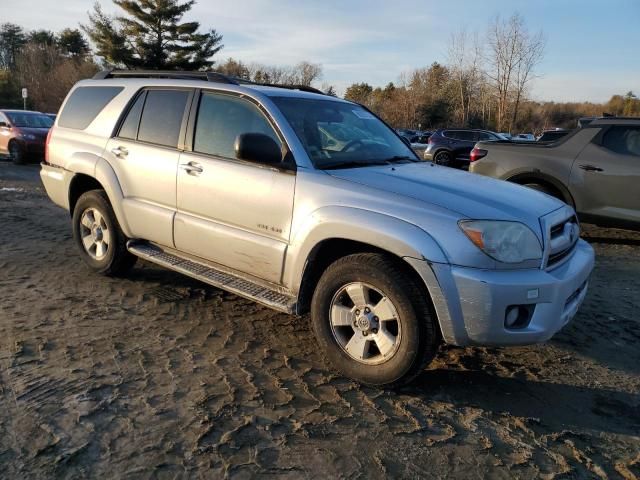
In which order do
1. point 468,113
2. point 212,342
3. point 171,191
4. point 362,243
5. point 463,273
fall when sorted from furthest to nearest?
point 468,113 < point 171,191 < point 212,342 < point 362,243 < point 463,273

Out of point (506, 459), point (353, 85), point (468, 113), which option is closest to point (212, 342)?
point (506, 459)

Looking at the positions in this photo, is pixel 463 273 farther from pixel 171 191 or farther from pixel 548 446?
pixel 171 191

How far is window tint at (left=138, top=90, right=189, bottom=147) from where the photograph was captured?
437 cm

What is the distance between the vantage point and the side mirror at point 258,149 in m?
3.48

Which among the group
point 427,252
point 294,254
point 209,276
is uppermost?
point 427,252

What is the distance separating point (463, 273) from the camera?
2.88m

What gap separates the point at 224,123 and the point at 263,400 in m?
2.12

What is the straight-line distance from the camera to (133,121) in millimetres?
4699

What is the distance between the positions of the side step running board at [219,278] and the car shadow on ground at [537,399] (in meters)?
0.99

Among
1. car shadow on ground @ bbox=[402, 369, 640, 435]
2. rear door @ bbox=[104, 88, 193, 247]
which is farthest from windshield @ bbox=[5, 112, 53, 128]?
car shadow on ground @ bbox=[402, 369, 640, 435]

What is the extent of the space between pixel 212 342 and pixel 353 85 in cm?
7877

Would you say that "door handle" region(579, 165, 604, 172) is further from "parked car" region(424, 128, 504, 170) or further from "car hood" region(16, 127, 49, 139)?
"car hood" region(16, 127, 49, 139)

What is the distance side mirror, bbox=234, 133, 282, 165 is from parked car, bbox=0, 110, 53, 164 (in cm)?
1307

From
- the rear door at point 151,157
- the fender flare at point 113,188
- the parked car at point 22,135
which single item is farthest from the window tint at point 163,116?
the parked car at point 22,135
